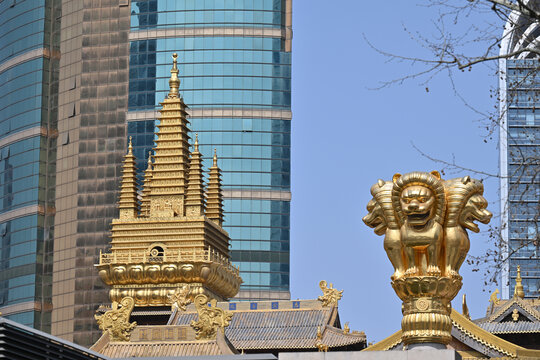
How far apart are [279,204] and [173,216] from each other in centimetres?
3984

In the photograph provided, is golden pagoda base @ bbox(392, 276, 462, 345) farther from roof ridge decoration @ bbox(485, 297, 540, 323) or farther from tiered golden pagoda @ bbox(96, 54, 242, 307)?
tiered golden pagoda @ bbox(96, 54, 242, 307)

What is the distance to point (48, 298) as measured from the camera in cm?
Result: 12031

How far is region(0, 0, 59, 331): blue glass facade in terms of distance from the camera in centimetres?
12169

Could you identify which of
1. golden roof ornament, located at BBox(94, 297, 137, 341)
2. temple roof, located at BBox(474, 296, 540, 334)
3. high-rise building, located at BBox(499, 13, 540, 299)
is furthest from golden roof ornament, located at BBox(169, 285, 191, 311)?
high-rise building, located at BBox(499, 13, 540, 299)

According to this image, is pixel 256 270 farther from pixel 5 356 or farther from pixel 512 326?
pixel 5 356

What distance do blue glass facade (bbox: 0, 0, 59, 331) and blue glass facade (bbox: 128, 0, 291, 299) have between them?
27.9 ft

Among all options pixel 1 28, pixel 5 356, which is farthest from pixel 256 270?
pixel 5 356

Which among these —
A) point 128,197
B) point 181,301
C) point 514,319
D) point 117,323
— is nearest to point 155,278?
point 128,197

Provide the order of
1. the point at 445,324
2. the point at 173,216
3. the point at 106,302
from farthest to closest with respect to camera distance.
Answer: the point at 106,302, the point at 173,216, the point at 445,324

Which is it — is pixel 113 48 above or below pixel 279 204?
above

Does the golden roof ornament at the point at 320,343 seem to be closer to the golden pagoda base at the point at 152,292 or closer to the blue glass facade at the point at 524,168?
the golden pagoda base at the point at 152,292

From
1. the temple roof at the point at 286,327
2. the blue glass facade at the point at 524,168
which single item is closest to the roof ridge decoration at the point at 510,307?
the temple roof at the point at 286,327

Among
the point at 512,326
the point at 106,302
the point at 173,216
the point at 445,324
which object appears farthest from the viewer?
the point at 106,302

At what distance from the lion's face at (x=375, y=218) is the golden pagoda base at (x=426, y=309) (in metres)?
1.00
